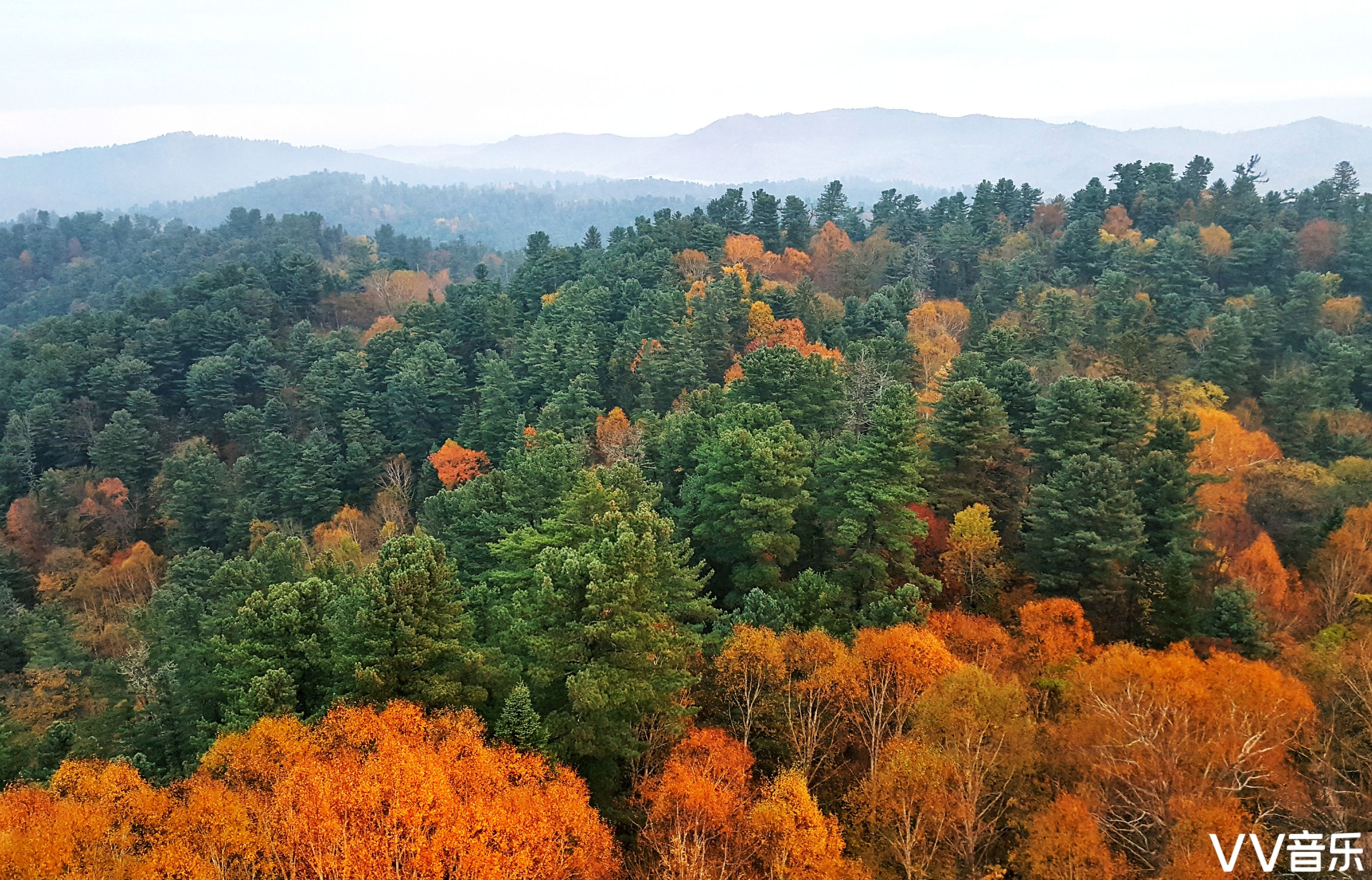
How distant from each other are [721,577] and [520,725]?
16.9 meters

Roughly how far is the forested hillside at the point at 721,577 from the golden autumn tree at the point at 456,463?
0.44 metres

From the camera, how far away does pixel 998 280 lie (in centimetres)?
7481

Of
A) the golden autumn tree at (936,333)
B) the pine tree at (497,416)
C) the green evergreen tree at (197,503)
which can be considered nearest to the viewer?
the golden autumn tree at (936,333)

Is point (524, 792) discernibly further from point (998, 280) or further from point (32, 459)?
point (32, 459)

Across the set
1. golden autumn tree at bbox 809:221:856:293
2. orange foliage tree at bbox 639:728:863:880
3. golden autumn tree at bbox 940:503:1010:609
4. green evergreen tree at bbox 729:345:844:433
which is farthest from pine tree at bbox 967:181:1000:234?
orange foliage tree at bbox 639:728:863:880

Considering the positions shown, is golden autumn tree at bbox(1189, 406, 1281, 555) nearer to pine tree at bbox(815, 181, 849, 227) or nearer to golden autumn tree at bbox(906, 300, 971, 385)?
golden autumn tree at bbox(906, 300, 971, 385)

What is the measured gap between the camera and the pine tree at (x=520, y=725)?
21.4 m

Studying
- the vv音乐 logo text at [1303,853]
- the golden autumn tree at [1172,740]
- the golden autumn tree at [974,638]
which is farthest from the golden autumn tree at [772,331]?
the vv音乐 logo text at [1303,853]

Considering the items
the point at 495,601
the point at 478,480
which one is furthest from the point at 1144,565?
the point at 478,480

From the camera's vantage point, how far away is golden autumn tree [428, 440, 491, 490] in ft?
193

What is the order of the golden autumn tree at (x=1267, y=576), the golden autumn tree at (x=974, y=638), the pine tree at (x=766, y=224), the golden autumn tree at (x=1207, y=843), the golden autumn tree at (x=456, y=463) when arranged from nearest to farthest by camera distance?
1. the golden autumn tree at (x=1207, y=843)
2. the golden autumn tree at (x=974, y=638)
3. the golden autumn tree at (x=1267, y=576)
4. the golden autumn tree at (x=456, y=463)
5. the pine tree at (x=766, y=224)

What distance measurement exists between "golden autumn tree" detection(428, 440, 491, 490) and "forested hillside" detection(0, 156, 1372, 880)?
0.44 meters

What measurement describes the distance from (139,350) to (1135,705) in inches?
3543

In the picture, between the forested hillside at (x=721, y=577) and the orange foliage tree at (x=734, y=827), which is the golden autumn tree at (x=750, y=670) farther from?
the orange foliage tree at (x=734, y=827)
